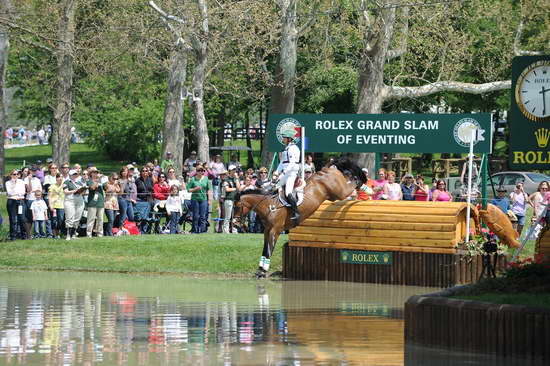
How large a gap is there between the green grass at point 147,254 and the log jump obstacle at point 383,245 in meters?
1.17

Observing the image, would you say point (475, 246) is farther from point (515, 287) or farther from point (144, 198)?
point (144, 198)

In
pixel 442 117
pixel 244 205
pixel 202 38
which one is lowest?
pixel 244 205

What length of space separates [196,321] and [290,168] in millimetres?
8520

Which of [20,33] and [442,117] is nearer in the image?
[442,117]

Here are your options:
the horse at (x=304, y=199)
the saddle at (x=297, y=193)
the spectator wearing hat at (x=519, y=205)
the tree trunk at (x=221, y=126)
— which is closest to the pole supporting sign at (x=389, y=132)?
the horse at (x=304, y=199)

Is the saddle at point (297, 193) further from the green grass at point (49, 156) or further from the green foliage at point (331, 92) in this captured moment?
the green grass at point (49, 156)

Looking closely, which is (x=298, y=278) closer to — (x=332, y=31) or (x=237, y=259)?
(x=237, y=259)

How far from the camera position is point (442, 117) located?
29656 mm

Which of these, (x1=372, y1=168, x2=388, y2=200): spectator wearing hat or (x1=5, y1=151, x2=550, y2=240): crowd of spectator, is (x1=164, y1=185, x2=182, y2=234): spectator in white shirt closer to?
(x1=5, y1=151, x2=550, y2=240): crowd of spectator

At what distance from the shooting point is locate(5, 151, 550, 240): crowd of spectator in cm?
3238

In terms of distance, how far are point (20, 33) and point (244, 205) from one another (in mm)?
21052

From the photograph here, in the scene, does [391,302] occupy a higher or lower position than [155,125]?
lower

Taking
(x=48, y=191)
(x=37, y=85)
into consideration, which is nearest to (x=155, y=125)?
(x=37, y=85)

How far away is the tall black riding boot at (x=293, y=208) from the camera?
2753 centimetres
